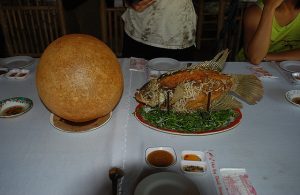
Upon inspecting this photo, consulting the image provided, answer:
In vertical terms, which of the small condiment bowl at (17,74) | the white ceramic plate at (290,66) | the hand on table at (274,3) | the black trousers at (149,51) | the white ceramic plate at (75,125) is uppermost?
the hand on table at (274,3)

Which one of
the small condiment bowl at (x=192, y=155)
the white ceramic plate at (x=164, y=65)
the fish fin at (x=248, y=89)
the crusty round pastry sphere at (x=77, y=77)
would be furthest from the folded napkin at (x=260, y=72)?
the crusty round pastry sphere at (x=77, y=77)

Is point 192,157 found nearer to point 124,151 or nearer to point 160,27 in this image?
point 124,151

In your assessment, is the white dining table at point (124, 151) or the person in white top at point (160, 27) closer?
the white dining table at point (124, 151)

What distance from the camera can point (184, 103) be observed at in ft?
3.65

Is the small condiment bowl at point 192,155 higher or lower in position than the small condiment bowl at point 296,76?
lower

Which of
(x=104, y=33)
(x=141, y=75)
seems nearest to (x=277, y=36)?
(x=141, y=75)

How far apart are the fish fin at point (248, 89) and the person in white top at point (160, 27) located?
3.05 ft

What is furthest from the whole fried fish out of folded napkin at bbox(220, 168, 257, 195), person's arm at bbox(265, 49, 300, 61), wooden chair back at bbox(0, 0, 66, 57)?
wooden chair back at bbox(0, 0, 66, 57)

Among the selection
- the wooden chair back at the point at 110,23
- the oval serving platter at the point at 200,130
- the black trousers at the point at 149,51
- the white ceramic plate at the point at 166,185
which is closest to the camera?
the white ceramic plate at the point at 166,185

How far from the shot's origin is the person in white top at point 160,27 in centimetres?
197

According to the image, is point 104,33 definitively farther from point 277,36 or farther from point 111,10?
point 277,36

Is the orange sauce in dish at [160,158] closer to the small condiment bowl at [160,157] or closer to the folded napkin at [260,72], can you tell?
the small condiment bowl at [160,157]

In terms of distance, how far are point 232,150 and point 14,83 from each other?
3.80ft

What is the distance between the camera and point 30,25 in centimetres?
A: 250
